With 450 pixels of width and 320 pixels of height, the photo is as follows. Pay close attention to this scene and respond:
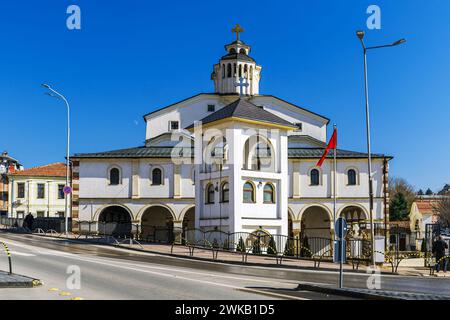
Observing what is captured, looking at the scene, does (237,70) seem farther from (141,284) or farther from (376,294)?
(376,294)

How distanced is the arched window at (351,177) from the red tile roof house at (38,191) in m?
40.5

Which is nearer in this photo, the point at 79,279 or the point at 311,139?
the point at 79,279

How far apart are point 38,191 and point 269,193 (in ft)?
151

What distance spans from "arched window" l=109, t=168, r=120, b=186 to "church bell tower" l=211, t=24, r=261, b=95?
41.5 ft

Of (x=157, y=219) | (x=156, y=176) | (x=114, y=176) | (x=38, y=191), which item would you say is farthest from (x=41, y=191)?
(x=156, y=176)

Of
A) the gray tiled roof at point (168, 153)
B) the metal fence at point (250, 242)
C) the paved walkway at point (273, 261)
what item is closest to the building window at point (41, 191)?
the gray tiled roof at point (168, 153)

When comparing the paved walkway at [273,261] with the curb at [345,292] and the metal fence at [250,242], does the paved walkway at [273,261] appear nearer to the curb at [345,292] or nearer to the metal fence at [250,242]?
the metal fence at [250,242]

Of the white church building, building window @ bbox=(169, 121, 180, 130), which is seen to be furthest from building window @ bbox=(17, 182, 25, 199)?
building window @ bbox=(169, 121, 180, 130)

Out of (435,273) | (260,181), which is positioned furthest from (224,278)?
(260,181)

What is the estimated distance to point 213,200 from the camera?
36.9 m

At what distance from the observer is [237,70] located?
54.3m

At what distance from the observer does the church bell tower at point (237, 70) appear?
54344mm
